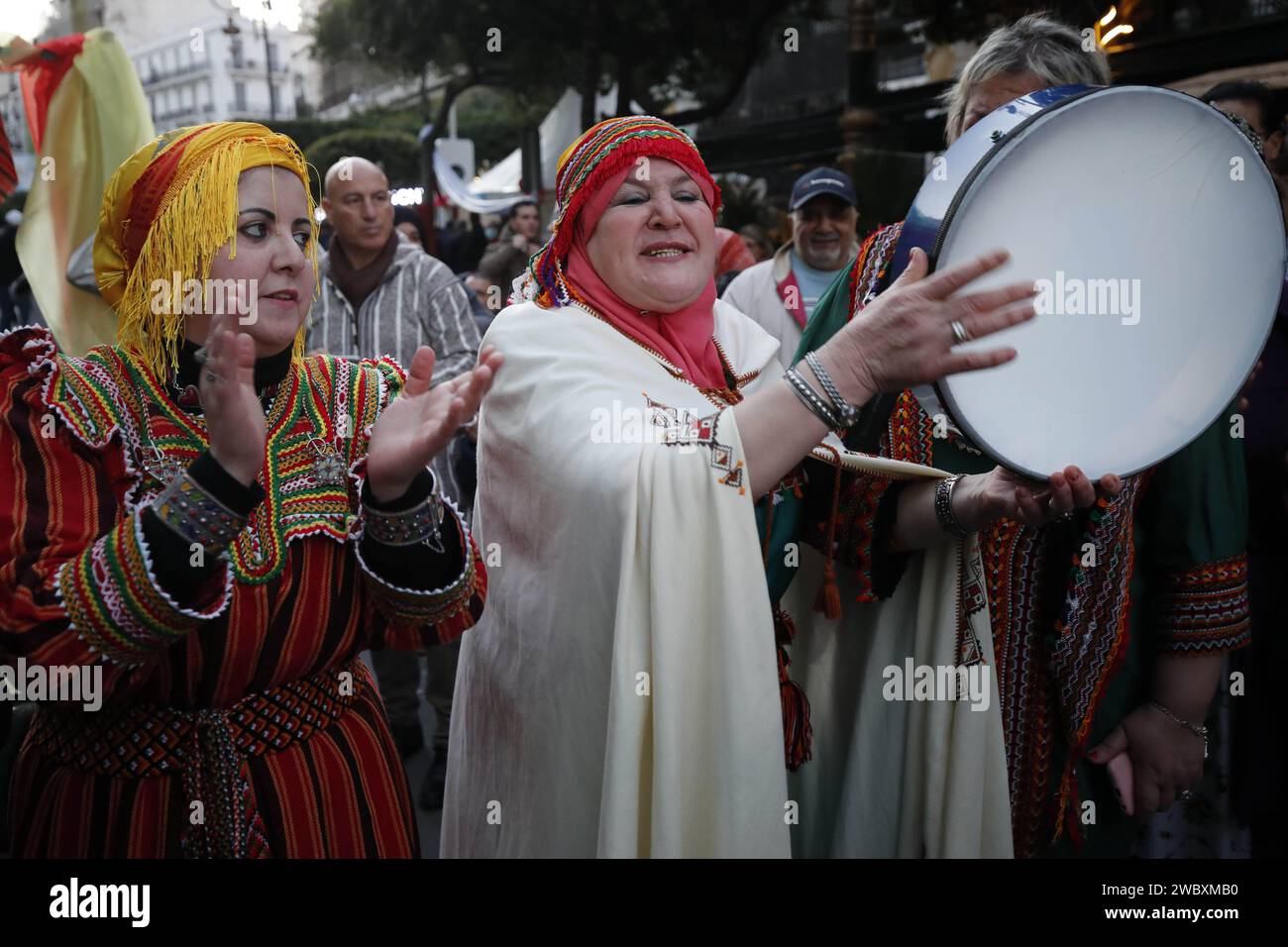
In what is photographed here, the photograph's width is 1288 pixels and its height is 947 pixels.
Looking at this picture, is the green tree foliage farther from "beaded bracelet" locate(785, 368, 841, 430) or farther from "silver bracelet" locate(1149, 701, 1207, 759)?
"beaded bracelet" locate(785, 368, 841, 430)

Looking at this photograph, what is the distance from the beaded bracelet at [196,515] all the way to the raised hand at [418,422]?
9.8 inches

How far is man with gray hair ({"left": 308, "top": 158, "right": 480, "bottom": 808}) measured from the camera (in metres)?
4.50

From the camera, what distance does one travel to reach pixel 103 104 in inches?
170

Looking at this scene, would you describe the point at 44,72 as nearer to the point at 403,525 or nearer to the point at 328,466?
the point at 328,466

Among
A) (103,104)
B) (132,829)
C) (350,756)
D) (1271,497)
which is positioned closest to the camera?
(132,829)

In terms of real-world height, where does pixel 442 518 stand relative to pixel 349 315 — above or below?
below

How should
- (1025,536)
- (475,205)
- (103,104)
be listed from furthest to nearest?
(475,205)
(103,104)
(1025,536)

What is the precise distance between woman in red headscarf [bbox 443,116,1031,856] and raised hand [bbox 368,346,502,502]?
30cm

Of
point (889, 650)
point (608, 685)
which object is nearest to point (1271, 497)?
point (889, 650)

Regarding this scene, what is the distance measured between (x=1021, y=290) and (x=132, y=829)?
1.60m

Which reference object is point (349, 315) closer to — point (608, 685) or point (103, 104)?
point (103, 104)

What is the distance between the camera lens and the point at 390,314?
14.9ft

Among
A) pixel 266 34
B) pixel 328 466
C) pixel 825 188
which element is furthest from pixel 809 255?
pixel 266 34

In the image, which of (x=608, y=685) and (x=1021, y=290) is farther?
(x=608, y=685)
